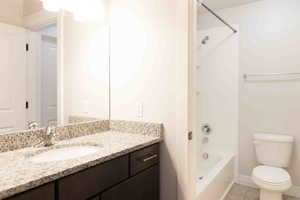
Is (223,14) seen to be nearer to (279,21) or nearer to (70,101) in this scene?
(279,21)

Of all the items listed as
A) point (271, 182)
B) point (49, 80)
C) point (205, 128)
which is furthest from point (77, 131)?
point (205, 128)

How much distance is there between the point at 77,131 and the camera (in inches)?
65.0

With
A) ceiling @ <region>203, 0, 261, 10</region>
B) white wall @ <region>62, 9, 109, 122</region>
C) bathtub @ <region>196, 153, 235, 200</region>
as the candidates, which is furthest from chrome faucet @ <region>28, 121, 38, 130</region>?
ceiling @ <region>203, 0, 261, 10</region>

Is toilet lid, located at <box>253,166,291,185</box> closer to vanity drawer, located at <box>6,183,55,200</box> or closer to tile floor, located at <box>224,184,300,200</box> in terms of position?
tile floor, located at <box>224,184,300,200</box>

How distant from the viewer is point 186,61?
1.52 m

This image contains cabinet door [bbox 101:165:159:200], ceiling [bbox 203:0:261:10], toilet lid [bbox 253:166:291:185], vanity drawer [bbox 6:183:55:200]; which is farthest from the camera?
ceiling [bbox 203:0:261:10]

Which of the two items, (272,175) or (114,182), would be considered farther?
(272,175)

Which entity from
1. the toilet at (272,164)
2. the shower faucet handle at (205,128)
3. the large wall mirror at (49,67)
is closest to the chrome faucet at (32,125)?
the large wall mirror at (49,67)

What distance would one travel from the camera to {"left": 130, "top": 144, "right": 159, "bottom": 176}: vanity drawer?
52.8 inches

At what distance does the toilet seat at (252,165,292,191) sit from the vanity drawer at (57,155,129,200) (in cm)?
156

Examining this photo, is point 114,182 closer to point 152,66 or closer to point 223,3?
point 152,66

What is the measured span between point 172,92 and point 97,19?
977mm

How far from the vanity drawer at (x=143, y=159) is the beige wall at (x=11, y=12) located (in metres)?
1.12

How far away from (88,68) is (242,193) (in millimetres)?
2328
